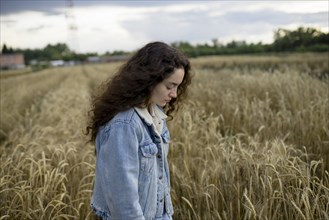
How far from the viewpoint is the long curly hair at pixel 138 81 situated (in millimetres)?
1481

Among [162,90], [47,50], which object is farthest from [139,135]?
[47,50]

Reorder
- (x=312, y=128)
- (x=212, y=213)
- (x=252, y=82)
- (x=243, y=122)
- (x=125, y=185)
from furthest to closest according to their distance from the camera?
(x=252, y=82) → (x=243, y=122) → (x=312, y=128) → (x=212, y=213) → (x=125, y=185)

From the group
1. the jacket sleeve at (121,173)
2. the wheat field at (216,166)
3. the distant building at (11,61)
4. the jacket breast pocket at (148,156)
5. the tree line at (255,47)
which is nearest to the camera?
the jacket sleeve at (121,173)

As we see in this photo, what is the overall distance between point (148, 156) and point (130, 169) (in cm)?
14

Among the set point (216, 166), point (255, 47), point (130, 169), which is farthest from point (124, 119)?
point (255, 47)

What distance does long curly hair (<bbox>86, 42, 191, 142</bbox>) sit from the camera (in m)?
1.48

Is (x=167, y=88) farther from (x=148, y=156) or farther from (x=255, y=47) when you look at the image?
(x=255, y=47)

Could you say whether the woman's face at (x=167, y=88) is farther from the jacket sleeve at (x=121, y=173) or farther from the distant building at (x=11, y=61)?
the distant building at (x=11, y=61)

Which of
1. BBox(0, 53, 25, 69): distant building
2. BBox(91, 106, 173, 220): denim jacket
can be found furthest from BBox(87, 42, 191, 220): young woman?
BBox(0, 53, 25, 69): distant building

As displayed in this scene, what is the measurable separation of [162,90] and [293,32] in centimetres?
2681

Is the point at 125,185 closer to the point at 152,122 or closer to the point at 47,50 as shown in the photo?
the point at 152,122

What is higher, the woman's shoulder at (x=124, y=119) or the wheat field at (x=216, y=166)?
the woman's shoulder at (x=124, y=119)

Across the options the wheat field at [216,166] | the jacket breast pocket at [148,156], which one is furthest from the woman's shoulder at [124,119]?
the wheat field at [216,166]

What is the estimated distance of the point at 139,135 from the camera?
1439 mm
